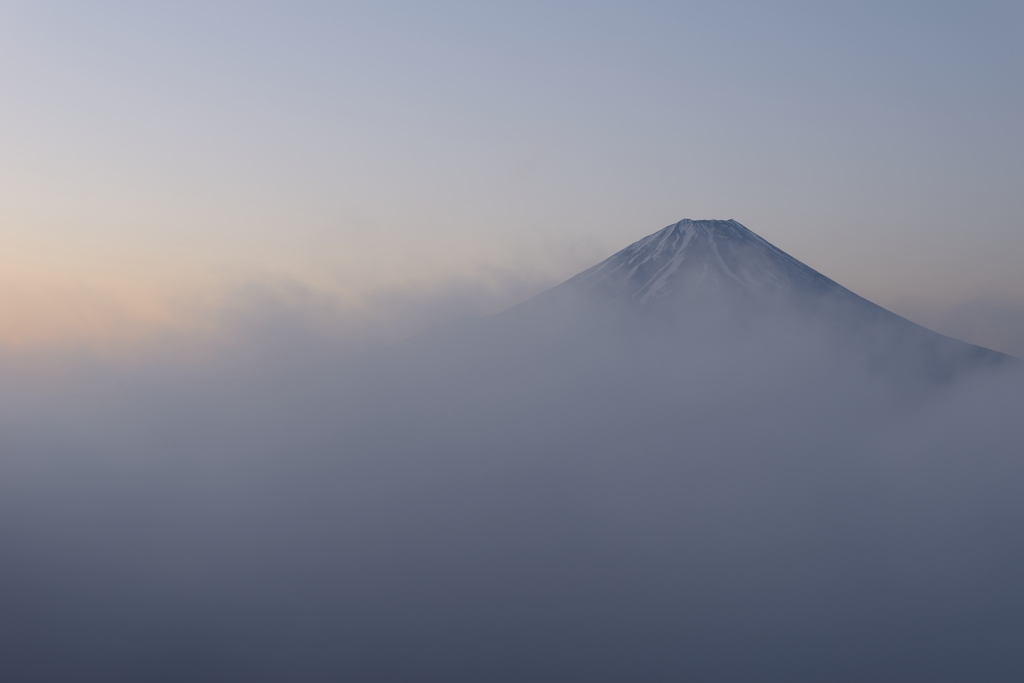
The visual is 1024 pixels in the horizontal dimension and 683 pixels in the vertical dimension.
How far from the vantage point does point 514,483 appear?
113 metres

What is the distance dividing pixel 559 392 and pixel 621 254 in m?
29.5

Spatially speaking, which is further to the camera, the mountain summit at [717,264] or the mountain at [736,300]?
the mountain at [736,300]

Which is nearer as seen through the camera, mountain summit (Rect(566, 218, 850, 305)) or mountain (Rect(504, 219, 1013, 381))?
mountain summit (Rect(566, 218, 850, 305))

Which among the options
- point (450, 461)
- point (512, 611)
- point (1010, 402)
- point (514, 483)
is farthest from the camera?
point (1010, 402)

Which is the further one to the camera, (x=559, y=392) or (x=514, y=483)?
(x=559, y=392)

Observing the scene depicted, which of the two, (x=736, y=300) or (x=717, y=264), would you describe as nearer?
(x=717, y=264)

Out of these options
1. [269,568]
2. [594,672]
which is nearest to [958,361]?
[594,672]

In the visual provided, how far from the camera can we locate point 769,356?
415ft

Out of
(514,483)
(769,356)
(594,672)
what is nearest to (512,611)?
(594,672)

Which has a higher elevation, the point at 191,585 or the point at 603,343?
the point at 603,343

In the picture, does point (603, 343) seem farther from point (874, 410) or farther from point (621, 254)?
point (874, 410)

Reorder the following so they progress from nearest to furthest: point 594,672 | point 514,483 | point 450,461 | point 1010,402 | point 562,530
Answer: point 594,672, point 562,530, point 514,483, point 450,461, point 1010,402

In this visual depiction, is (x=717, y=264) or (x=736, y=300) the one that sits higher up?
(x=717, y=264)

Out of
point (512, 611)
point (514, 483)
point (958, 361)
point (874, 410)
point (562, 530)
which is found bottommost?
point (512, 611)
